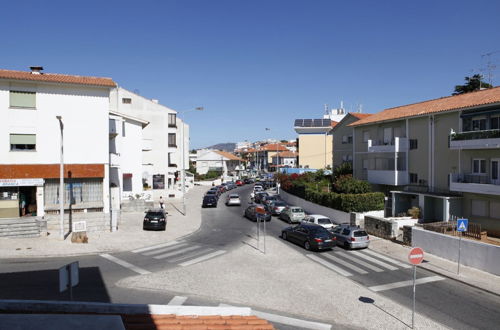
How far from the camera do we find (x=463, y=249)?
1897cm

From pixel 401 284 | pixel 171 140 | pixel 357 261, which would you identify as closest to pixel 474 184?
pixel 357 261

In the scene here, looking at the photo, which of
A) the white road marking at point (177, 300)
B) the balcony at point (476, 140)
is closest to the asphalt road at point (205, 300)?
the white road marking at point (177, 300)

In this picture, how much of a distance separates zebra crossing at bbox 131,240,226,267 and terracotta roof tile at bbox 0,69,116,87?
1178 cm

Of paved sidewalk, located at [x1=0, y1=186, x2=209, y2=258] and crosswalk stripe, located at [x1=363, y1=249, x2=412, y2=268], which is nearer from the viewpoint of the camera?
crosswalk stripe, located at [x1=363, y1=249, x2=412, y2=268]

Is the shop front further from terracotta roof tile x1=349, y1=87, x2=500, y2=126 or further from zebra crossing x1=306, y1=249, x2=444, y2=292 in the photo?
terracotta roof tile x1=349, y1=87, x2=500, y2=126

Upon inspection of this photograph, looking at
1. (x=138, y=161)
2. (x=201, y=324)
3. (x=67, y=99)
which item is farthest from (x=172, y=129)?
Answer: (x=201, y=324)

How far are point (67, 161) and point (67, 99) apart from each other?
4153 mm

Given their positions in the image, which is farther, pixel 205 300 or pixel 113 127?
pixel 113 127

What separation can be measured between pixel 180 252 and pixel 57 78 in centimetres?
1440

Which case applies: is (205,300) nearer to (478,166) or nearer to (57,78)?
(57,78)

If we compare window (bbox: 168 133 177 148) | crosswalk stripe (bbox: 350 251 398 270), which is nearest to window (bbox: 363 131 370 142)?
crosswalk stripe (bbox: 350 251 398 270)

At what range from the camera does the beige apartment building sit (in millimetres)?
24344

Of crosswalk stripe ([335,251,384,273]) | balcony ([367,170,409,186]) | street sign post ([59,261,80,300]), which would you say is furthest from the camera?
balcony ([367,170,409,186])

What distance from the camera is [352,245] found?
72.3ft
